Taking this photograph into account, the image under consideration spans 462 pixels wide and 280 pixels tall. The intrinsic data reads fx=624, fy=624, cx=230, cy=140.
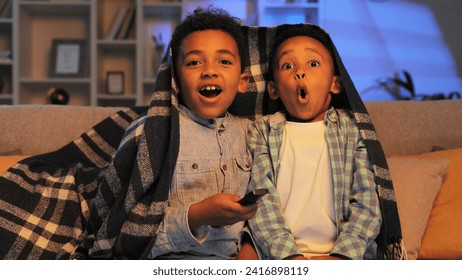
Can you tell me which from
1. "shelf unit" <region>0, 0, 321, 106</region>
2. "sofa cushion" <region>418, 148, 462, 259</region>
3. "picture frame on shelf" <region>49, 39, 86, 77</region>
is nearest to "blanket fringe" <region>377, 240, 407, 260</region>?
"sofa cushion" <region>418, 148, 462, 259</region>

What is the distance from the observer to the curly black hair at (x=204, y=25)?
1.57m

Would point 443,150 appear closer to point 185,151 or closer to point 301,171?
point 301,171

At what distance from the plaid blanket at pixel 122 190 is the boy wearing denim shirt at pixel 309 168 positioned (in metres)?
0.04

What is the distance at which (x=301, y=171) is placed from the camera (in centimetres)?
A: 149

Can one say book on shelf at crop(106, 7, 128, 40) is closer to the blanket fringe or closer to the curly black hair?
the curly black hair

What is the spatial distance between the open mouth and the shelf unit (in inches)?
108

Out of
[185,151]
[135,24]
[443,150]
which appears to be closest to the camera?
[185,151]

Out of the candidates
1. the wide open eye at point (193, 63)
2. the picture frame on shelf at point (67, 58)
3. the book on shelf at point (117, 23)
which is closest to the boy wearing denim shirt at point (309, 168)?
the wide open eye at point (193, 63)

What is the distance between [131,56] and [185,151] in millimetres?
3128

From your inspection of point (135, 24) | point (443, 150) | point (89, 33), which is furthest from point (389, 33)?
point (443, 150)

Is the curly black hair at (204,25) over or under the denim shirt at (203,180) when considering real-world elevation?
over

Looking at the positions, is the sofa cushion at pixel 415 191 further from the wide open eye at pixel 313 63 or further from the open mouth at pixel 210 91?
the open mouth at pixel 210 91

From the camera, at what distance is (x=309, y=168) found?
1489 millimetres

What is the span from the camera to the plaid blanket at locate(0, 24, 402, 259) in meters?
1.43
